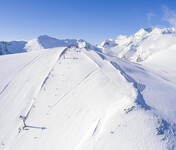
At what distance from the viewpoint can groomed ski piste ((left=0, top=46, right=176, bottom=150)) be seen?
4.61 m

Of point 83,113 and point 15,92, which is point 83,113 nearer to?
point 83,113

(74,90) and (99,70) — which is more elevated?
(99,70)

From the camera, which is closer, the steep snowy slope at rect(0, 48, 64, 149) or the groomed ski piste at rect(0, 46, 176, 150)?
the groomed ski piste at rect(0, 46, 176, 150)

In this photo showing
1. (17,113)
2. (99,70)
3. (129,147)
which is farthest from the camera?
(99,70)

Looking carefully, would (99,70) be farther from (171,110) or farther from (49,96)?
(171,110)

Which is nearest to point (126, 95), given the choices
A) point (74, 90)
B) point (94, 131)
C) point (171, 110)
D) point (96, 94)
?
point (96, 94)

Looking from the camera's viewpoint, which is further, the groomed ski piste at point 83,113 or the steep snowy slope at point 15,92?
the steep snowy slope at point 15,92

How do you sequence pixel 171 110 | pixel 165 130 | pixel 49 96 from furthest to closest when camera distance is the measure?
pixel 49 96
pixel 171 110
pixel 165 130

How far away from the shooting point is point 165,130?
4816 millimetres

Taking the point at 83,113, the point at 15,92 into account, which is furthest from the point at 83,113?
the point at 15,92

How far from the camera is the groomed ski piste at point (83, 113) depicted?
4609 mm

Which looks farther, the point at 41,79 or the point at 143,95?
the point at 41,79

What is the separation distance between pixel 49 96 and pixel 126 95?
600 centimetres

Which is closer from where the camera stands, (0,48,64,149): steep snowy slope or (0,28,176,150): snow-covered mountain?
(0,28,176,150): snow-covered mountain
